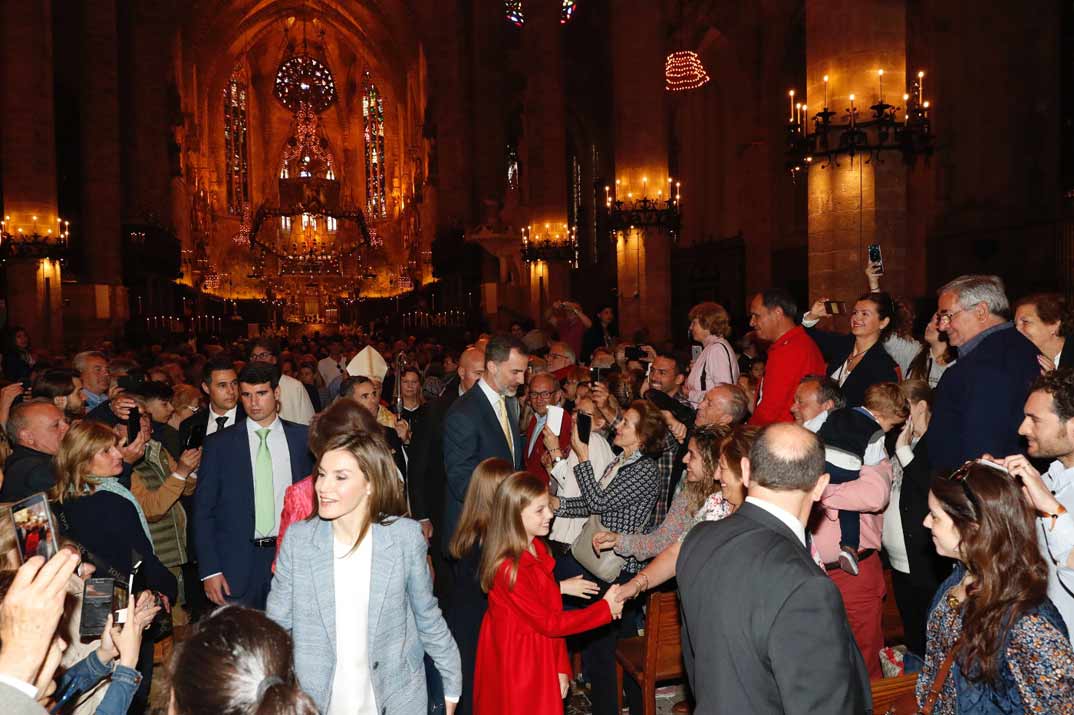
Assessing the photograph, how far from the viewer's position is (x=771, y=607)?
95.1 inches

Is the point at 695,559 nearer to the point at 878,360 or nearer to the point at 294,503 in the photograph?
the point at 294,503

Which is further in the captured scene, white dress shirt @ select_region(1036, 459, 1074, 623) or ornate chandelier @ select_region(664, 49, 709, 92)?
ornate chandelier @ select_region(664, 49, 709, 92)

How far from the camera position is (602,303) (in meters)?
27.5

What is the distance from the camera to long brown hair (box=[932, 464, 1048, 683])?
2609mm

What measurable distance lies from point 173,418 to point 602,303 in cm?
2094

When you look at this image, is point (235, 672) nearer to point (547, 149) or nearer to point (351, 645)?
point (351, 645)

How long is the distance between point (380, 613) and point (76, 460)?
6.14 ft

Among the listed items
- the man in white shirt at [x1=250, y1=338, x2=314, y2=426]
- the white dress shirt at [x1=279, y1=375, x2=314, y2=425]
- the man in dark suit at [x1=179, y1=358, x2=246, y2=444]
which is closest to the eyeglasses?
the man in dark suit at [x1=179, y1=358, x2=246, y2=444]

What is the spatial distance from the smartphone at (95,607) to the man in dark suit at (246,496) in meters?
2.03

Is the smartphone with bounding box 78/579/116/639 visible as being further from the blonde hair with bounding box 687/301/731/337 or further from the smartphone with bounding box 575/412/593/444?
the blonde hair with bounding box 687/301/731/337

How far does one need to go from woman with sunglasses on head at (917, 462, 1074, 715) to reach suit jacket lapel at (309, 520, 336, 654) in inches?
79.1

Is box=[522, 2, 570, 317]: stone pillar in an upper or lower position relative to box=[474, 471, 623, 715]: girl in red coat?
upper

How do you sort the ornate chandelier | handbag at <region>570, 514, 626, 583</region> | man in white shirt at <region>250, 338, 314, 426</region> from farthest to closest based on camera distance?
the ornate chandelier, man in white shirt at <region>250, 338, 314, 426</region>, handbag at <region>570, 514, 626, 583</region>

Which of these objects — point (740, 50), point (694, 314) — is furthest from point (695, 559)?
point (740, 50)
